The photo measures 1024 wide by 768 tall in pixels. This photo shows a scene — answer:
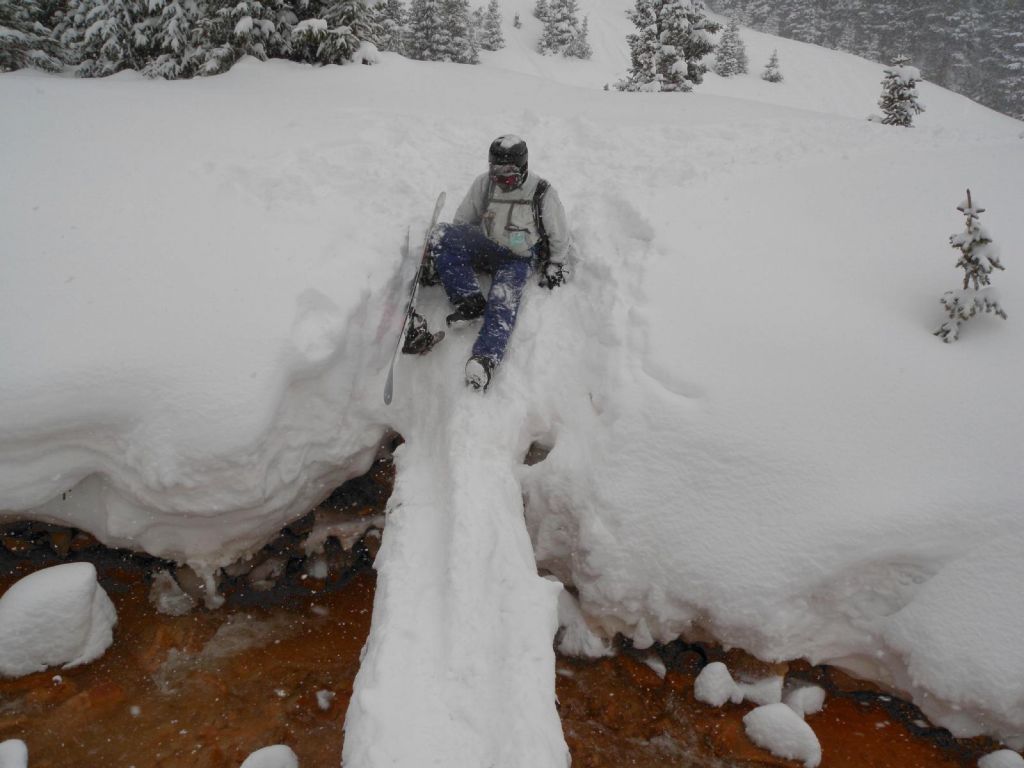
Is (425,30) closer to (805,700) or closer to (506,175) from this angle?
(506,175)

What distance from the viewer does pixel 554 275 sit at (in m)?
5.30

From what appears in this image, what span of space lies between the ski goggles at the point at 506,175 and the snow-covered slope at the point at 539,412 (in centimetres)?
87

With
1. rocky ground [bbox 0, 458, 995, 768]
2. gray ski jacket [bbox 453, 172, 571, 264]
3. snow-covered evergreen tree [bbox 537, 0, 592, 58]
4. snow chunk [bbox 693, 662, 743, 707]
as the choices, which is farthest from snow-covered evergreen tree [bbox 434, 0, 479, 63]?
snow chunk [bbox 693, 662, 743, 707]

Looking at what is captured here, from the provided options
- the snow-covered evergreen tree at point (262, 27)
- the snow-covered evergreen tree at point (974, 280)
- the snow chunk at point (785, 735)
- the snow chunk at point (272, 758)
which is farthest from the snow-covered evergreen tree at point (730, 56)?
the snow chunk at point (272, 758)

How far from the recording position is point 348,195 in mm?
5703

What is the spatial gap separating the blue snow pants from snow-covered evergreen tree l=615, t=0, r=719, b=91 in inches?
497

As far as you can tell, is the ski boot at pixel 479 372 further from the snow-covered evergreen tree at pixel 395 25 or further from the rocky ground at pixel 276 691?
the snow-covered evergreen tree at pixel 395 25

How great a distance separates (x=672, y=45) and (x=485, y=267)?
13.6 metres

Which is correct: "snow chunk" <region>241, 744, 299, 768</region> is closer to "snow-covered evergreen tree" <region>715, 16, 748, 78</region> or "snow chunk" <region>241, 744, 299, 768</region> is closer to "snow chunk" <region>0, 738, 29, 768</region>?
"snow chunk" <region>0, 738, 29, 768</region>

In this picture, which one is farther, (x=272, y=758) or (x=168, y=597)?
(x=168, y=597)

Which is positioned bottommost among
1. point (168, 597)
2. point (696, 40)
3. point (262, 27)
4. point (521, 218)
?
point (168, 597)

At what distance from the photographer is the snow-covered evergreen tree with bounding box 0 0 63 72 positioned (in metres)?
10.4

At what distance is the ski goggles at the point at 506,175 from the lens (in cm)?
512

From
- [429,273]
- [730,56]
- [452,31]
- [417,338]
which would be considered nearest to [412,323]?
[417,338]
